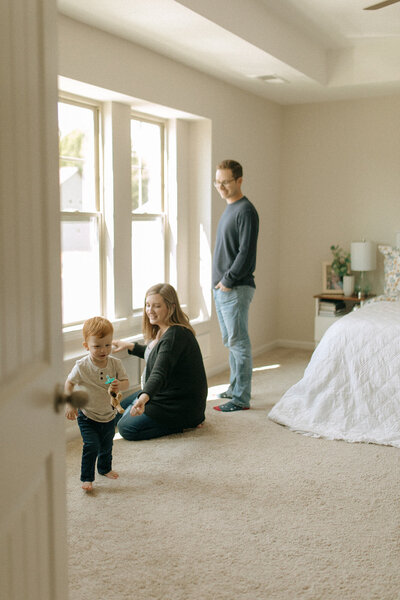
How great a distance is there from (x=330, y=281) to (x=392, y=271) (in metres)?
0.83

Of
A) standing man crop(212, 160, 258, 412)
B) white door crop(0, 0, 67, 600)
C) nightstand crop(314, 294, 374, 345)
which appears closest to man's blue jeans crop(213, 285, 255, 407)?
standing man crop(212, 160, 258, 412)

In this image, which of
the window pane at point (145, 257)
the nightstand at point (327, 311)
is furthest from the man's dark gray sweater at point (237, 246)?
the nightstand at point (327, 311)

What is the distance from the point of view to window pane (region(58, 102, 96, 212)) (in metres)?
4.00

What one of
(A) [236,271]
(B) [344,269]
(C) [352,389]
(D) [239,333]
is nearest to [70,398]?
(C) [352,389]

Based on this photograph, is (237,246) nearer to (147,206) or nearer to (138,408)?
(147,206)

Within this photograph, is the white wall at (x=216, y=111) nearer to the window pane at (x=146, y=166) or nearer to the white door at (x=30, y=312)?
the window pane at (x=146, y=166)

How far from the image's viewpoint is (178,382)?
3.77 metres

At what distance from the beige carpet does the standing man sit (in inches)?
22.7

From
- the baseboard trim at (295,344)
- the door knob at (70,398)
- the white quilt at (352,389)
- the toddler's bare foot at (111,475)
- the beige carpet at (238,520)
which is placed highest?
the door knob at (70,398)

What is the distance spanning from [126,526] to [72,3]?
267 cm

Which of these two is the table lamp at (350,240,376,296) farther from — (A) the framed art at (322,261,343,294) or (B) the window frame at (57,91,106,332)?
(B) the window frame at (57,91,106,332)

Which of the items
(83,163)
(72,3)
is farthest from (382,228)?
(72,3)

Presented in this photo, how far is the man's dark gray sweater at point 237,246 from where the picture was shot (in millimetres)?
4188

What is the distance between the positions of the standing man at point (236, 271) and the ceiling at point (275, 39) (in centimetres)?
86
